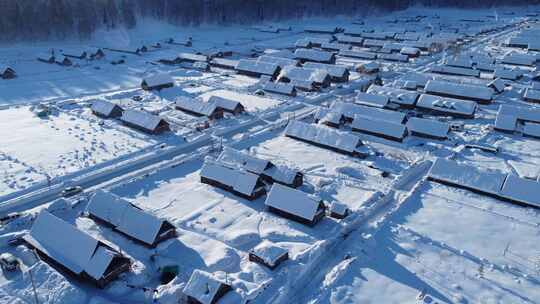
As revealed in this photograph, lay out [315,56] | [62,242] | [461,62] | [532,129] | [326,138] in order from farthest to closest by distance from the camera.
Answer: [315,56] < [461,62] < [532,129] < [326,138] < [62,242]

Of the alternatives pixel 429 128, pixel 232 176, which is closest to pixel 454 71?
pixel 429 128

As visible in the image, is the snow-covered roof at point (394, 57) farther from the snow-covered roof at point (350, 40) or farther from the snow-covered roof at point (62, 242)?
the snow-covered roof at point (62, 242)

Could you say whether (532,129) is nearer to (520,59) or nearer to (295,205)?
(295,205)

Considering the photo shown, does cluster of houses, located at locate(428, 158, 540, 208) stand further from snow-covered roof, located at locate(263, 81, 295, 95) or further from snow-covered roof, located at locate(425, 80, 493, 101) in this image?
snow-covered roof, located at locate(263, 81, 295, 95)

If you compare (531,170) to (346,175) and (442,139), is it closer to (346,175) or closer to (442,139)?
(442,139)

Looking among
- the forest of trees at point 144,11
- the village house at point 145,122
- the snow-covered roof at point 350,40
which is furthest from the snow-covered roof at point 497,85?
the forest of trees at point 144,11

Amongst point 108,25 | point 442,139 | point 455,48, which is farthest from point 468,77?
point 108,25

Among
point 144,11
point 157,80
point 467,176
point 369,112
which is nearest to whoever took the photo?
point 467,176
